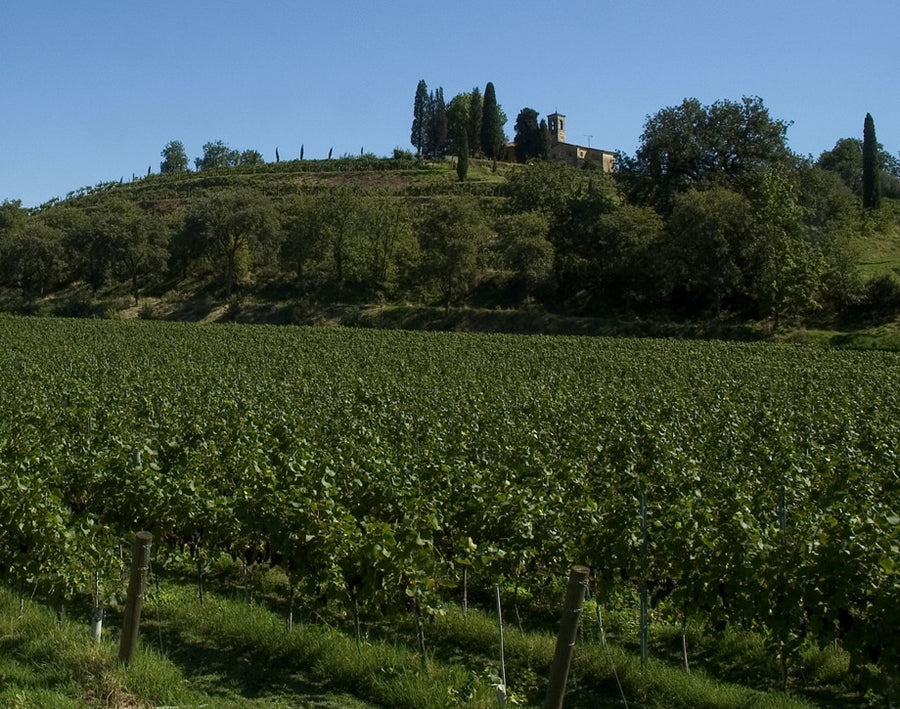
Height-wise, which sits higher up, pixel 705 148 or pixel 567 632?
pixel 705 148

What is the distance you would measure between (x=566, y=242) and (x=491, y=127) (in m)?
60.7

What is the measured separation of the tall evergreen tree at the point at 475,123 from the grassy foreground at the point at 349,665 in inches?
4530

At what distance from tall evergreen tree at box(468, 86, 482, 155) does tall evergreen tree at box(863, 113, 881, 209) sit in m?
59.4

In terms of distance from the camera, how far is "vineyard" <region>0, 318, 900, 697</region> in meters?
7.12

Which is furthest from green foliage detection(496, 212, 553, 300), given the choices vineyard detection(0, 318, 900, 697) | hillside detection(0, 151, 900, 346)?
vineyard detection(0, 318, 900, 697)

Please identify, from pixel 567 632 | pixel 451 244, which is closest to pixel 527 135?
pixel 451 244

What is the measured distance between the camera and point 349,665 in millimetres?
7426

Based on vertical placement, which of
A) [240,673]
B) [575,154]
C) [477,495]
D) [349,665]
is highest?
[575,154]

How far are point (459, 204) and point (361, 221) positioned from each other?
10763mm

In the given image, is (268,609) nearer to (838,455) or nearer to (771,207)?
(838,455)

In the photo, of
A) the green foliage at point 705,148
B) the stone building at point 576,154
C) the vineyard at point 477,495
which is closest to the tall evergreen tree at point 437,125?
the stone building at point 576,154

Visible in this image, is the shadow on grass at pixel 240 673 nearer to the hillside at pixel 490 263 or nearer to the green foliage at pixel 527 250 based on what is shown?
the hillside at pixel 490 263

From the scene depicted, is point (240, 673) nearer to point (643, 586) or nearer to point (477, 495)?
point (477, 495)

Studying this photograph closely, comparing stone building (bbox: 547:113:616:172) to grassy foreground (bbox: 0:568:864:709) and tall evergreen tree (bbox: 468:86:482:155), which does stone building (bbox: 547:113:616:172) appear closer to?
tall evergreen tree (bbox: 468:86:482:155)
